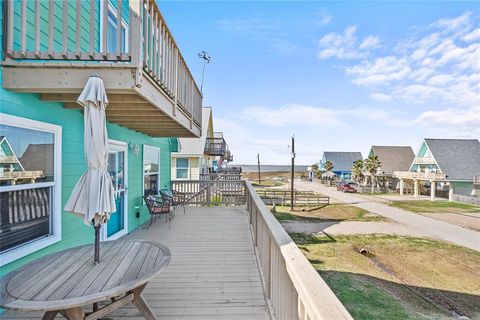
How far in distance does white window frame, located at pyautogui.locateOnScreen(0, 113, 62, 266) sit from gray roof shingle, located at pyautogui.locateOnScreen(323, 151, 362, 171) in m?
49.1

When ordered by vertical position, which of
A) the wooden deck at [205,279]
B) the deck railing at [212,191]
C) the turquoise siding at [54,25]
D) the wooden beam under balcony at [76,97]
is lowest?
the wooden deck at [205,279]

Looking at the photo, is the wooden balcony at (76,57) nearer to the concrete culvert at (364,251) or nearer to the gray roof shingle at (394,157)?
the concrete culvert at (364,251)

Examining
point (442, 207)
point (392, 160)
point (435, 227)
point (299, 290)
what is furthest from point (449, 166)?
point (299, 290)

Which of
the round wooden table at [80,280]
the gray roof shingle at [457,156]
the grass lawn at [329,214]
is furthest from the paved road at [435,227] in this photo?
the round wooden table at [80,280]

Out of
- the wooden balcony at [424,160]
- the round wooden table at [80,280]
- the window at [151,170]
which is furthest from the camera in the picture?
the wooden balcony at [424,160]

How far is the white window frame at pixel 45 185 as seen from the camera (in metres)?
2.51

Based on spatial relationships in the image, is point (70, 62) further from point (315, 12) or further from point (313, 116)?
point (313, 116)

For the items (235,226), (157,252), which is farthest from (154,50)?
(235,226)

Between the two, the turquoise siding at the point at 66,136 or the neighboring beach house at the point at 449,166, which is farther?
the neighboring beach house at the point at 449,166

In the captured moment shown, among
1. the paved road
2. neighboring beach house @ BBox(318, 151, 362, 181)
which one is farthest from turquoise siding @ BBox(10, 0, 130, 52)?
neighboring beach house @ BBox(318, 151, 362, 181)

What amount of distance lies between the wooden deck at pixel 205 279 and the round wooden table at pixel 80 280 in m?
0.62

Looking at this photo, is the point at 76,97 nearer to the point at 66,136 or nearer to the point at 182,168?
the point at 66,136

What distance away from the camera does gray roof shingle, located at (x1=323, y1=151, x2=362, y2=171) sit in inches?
1885

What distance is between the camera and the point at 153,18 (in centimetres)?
307
